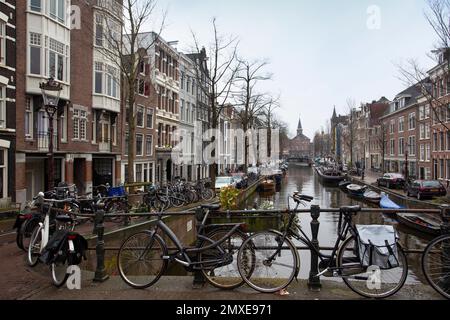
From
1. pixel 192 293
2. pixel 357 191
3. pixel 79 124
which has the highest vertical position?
pixel 79 124

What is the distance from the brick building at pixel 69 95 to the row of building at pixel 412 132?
20107 millimetres

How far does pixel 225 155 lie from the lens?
60656 millimetres

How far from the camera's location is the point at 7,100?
1639cm

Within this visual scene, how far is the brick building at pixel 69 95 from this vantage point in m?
17.5

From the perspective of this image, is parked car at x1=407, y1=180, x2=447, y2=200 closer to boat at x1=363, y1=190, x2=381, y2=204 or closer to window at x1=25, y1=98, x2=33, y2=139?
boat at x1=363, y1=190, x2=381, y2=204

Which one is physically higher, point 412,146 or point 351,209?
point 412,146

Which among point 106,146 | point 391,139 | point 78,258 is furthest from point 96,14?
point 391,139

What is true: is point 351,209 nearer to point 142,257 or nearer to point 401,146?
point 142,257

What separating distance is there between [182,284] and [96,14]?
22.4 meters

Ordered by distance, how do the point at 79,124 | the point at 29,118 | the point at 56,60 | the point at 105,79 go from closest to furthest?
the point at 29,118 → the point at 56,60 → the point at 79,124 → the point at 105,79

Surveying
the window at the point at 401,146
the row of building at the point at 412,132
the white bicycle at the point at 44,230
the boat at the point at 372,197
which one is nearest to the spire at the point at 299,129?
the row of building at the point at 412,132

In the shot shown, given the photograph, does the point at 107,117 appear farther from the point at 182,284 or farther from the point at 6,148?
the point at 182,284

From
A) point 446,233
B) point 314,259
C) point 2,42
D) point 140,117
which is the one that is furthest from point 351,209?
point 140,117

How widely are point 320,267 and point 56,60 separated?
62.5ft
